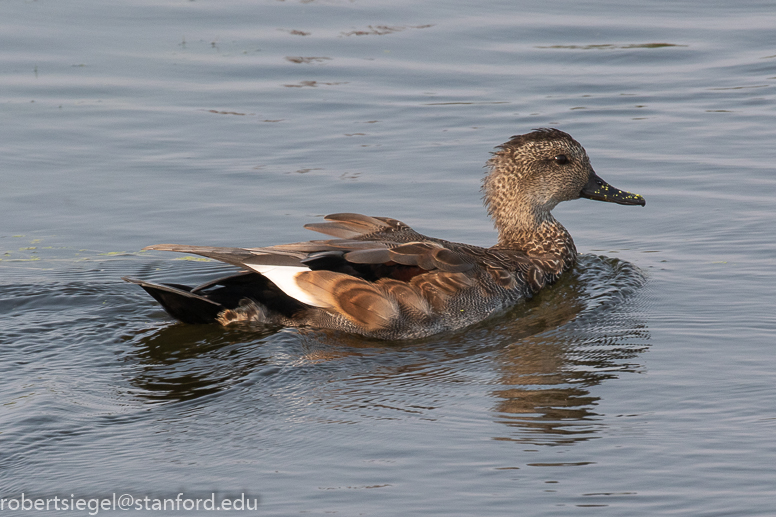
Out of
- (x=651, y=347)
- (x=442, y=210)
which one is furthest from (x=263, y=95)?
(x=651, y=347)

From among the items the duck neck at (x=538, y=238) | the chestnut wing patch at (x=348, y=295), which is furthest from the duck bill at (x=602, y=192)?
the chestnut wing patch at (x=348, y=295)

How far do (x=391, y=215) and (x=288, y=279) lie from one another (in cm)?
254

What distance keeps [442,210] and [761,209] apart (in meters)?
2.77

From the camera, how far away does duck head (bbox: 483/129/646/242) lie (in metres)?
8.75

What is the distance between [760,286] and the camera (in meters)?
7.90

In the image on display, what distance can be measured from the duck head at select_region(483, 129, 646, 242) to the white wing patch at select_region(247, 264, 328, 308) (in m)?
2.32

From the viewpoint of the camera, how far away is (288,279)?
23.2 ft

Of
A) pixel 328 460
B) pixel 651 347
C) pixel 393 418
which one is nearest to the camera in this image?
pixel 328 460

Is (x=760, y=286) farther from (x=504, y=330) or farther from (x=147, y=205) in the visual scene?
(x=147, y=205)

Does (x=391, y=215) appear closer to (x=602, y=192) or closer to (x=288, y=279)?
(x=602, y=192)

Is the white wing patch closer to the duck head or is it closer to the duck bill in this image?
the duck head

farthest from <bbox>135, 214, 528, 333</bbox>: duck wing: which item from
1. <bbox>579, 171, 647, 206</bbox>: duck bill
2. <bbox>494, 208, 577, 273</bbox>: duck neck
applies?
<bbox>579, 171, 647, 206</bbox>: duck bill

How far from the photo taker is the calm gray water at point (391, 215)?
5262mm

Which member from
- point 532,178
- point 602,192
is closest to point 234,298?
point 532,178
